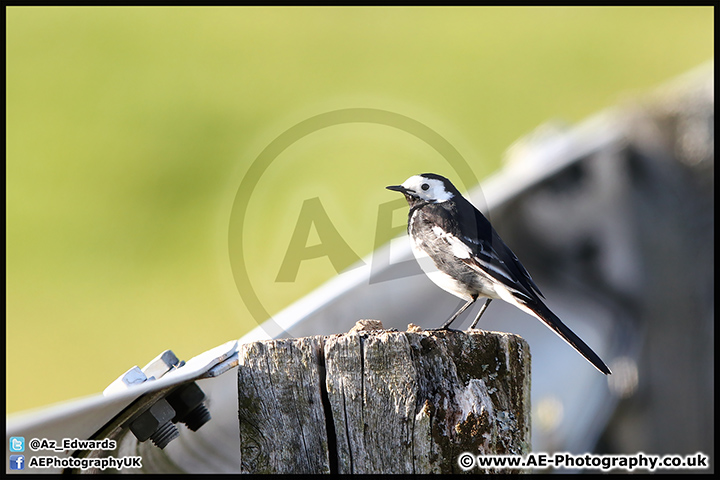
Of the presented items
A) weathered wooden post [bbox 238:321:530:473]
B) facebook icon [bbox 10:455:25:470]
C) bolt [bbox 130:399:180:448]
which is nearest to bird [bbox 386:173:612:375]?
weathered wooden post [bbox 238:321:530:473]

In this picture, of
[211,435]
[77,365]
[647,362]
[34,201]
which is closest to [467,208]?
[211,435]

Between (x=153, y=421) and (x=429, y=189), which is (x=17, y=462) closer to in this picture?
(x=153, y=421)

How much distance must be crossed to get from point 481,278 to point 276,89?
1252 centimetres

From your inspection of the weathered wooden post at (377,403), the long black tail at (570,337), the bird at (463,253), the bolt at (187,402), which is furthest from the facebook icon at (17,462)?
the long black tail at (570,337)

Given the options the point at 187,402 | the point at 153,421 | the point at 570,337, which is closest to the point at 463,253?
the point at 570,337

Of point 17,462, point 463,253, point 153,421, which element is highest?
point 463,253

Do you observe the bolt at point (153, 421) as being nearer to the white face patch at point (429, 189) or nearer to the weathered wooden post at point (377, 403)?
the weathered wooden post at point (377, 403)

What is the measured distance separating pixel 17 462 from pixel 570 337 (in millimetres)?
2785

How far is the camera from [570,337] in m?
3.49

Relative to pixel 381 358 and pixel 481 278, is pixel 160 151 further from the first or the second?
pixel 381 358

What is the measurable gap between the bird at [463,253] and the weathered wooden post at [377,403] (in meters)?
1.10

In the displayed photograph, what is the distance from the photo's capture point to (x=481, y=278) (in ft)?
12.8

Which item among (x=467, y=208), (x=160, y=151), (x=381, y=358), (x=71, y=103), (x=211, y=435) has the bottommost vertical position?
(x=211, y=435)

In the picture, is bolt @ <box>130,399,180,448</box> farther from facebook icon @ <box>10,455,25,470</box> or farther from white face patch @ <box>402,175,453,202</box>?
white face patch @ <box>402,175,453,202</box>
